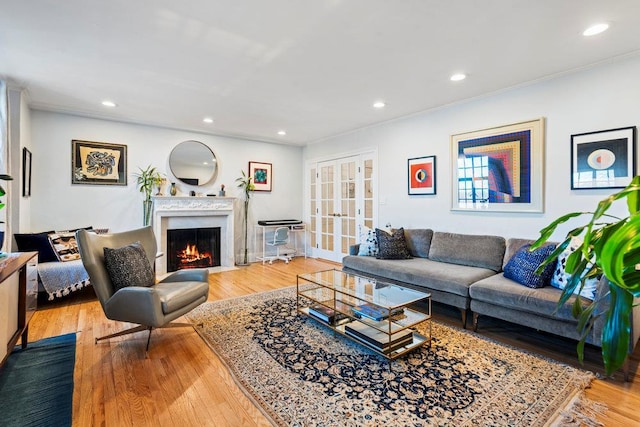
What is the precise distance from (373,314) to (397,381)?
0.50 m

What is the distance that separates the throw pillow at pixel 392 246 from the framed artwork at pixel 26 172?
13.8 feet

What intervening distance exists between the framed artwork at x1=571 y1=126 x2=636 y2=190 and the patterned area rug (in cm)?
173

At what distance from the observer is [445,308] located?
132 inches

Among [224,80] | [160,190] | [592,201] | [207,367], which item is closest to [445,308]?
[592,201]

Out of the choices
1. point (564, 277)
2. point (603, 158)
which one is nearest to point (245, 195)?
point (564, 277)

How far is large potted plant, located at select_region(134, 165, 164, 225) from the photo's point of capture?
4.71 m

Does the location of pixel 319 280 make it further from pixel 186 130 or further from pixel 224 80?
pixel 186 130

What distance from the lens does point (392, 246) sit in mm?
3807

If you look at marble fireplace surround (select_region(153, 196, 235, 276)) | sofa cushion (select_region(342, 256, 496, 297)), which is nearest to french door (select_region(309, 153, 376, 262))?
sofa cushion (select_region(342, 256, 496, 297))

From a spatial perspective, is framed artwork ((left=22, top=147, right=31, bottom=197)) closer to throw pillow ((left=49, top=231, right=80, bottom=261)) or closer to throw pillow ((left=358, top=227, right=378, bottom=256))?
throw pillow ((left=49, top=231, right=80, bottom=261))

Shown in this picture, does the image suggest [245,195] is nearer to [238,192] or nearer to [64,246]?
[238,192]

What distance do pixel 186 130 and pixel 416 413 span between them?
510 centimetres

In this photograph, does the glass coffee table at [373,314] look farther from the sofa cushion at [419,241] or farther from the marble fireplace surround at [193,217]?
the marble fireplace surround at [193,217]

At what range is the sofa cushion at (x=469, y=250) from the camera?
10.7 ft
